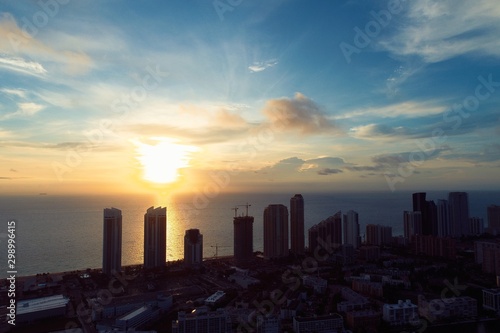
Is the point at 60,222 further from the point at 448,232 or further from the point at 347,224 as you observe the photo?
the point at 448,232

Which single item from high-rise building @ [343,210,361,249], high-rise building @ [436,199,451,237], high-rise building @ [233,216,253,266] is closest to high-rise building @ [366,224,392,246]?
high-rise building @ [343,210,361,249]

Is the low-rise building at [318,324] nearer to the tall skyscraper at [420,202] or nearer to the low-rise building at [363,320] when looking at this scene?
the low-rise building at [363,320]

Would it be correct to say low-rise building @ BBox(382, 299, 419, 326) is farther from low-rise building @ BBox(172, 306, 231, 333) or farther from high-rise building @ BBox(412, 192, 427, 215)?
high-rise building @ BBox(412, 192, 427, 215)

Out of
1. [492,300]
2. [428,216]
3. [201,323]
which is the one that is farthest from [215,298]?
[428,216]

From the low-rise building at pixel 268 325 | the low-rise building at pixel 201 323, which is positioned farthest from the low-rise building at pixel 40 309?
the low-rise building at pixel 268 325

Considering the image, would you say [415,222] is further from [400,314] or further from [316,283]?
Result: [400,314]
